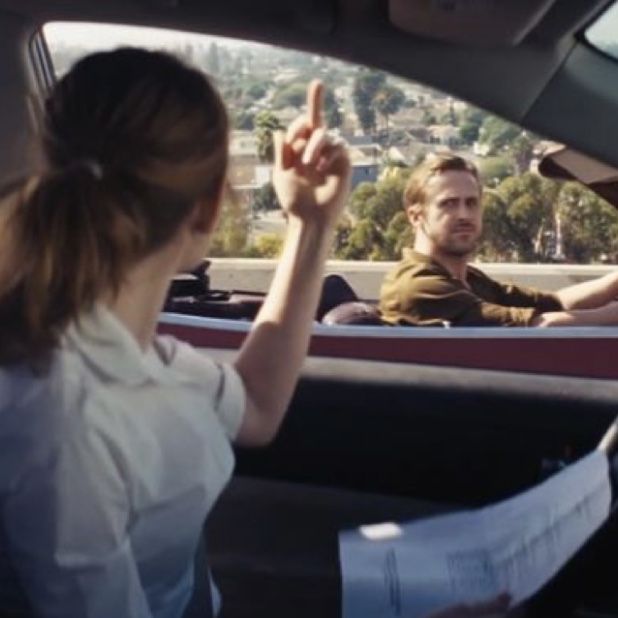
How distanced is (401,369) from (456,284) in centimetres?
89

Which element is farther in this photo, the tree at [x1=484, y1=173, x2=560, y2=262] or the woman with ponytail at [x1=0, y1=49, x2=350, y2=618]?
the tree at [x1=484, y1=173, x2=560, y2=262]

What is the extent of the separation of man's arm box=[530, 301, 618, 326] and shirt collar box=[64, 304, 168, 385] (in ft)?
7.73

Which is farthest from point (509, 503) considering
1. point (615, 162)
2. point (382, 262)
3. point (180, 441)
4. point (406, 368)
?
point (382, 262)

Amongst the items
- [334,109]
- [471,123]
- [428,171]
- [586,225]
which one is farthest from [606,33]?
[428,171]

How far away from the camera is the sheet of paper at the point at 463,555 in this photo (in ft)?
4.58

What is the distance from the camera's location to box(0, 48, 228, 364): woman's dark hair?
1.25m

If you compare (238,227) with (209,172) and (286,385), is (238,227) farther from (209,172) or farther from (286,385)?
(209,172)

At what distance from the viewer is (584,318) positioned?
3529 mm

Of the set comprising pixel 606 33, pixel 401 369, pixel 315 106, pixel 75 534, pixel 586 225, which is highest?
pixel 606 33

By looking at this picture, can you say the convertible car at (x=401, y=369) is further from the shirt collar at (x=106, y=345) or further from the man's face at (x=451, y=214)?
the shirt collar at (x=106, y=345)

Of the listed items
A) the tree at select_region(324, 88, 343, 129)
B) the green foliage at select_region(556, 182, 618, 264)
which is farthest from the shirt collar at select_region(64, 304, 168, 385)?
the green foliage at select_region(556, 182, 618, 264)

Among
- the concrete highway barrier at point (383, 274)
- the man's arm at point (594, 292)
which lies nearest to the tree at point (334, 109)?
the concrete highway barrier at point (383, 274)

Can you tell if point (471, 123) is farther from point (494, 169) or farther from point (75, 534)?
point (75, 534)

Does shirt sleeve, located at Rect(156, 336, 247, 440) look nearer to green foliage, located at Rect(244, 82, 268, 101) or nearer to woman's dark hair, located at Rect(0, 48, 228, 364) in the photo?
woman's dark hair, located at Rect(0, 48, 228, 364)
